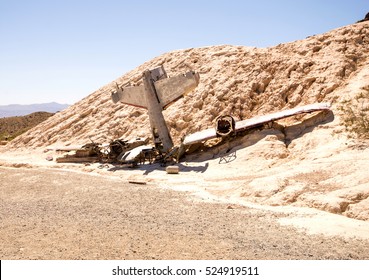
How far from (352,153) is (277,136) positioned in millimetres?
6139

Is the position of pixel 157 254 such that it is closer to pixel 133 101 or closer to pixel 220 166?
pixel 220 166

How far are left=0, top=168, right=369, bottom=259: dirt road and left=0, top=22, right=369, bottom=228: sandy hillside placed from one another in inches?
82.6

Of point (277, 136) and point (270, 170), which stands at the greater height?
point (277, 136)

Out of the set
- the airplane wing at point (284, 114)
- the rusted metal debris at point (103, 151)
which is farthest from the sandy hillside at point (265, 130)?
the rusted metal debris at point (103, 151)

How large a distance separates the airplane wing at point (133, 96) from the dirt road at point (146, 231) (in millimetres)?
10719

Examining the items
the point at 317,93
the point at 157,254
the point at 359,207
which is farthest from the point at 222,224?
the point at 317,93

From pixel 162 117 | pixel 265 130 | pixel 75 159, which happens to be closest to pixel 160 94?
pixel 162 117

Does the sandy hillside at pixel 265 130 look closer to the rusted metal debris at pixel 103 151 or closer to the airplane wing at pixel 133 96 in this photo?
the rusted metal debris at pixel 103 151

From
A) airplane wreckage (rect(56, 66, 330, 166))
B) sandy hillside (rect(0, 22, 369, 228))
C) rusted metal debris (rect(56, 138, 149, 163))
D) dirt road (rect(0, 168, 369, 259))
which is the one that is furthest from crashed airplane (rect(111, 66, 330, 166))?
dirt road (rect(0, 168, 369, 259))

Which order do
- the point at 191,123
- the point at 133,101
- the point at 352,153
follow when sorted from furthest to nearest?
the point at 191,123 < the point at 133,101 < the point at 352,153

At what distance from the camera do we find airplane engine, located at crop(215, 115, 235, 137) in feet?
68.9

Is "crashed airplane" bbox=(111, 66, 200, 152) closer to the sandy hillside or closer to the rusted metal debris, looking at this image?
the rusted metal debris

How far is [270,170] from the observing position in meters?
16.3

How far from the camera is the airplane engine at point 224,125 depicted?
21.0 meters
